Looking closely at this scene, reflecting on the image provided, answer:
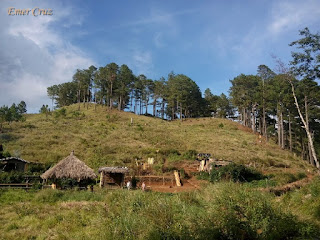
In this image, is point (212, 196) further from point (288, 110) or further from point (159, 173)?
point (288, 110)

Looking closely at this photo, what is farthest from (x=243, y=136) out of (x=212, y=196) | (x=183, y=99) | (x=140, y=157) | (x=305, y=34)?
(x=212, y=196)

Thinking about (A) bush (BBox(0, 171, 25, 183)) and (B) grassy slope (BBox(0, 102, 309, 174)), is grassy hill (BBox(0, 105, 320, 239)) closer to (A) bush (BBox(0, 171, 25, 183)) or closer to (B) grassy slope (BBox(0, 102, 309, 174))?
(B) grassy slope (BBox(0, 102, 309, 174))

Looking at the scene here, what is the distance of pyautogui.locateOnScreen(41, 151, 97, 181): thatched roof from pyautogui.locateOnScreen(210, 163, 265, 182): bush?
36.8 feet

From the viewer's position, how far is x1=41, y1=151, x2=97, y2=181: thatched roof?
21562mm

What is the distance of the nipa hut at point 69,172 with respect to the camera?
2156 centimetres

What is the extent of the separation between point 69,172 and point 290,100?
26.3 meters

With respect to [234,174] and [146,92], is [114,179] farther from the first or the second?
[146,92]

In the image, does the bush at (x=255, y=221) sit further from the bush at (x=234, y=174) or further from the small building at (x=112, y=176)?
the small building at (x=112, y=176)

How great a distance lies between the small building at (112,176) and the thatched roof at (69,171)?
3.73 ft

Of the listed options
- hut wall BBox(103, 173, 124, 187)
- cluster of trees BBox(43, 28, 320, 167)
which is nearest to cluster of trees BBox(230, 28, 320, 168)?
cluster of trees BBox(43, 28, 320, 167)

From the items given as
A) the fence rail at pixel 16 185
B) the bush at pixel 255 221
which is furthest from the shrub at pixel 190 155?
the bush at pixel 255 221

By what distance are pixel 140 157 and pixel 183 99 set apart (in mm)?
31881

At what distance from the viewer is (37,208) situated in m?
14.8

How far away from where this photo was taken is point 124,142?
3912 centimetres
